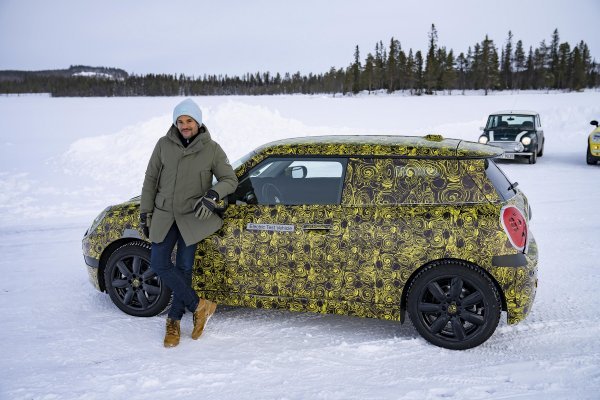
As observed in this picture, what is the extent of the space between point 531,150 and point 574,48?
87502 millimetres

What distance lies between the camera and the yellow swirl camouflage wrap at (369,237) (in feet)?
12.6

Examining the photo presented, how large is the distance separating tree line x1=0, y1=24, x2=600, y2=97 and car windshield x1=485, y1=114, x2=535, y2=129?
68.9 metres

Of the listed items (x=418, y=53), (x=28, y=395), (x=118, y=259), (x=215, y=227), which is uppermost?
(x=418, y=53)

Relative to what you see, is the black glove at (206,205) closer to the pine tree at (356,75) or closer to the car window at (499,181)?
the car window at (499,181)

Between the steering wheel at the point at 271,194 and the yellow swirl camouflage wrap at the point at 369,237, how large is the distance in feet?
0.33

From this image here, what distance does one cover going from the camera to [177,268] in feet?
14.0

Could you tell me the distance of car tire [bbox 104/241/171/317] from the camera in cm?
463

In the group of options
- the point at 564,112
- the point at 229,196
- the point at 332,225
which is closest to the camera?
the point at 332,225

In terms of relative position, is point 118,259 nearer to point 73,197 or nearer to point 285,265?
point 285,265

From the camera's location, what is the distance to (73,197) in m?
10.2

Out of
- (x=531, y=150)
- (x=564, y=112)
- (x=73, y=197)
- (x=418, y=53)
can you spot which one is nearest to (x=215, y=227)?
(x=73, y=197)

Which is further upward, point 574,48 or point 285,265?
point 574,48

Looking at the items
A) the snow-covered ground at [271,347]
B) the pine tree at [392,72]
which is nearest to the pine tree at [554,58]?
the pine tree at [392,72]

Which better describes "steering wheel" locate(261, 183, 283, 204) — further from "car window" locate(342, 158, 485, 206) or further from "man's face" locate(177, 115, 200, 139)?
"man's face" locate(177, 115, 200, 139)
